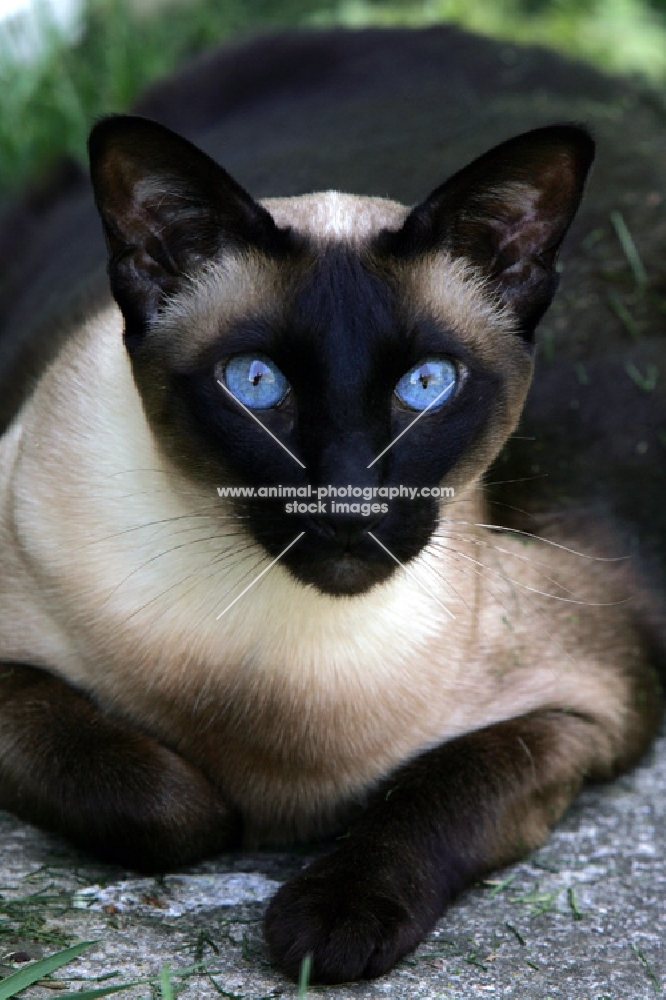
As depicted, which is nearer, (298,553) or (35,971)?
(35,971)

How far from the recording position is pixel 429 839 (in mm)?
2432

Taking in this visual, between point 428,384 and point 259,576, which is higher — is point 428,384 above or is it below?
above

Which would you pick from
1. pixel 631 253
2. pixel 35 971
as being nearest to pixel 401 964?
pixel 35 971

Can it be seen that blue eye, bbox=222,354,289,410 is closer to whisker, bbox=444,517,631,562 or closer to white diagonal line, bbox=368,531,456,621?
white diagonal line, bbox=368,531,456,621

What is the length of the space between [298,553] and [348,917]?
0.59 meters

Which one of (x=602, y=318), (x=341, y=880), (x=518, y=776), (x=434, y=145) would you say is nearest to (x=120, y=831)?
(x=341, y=880)

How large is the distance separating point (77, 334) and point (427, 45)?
201cm

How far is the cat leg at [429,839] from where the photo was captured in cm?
212

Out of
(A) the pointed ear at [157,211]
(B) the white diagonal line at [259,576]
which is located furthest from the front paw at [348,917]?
(A) the pointed ear at [157,211]

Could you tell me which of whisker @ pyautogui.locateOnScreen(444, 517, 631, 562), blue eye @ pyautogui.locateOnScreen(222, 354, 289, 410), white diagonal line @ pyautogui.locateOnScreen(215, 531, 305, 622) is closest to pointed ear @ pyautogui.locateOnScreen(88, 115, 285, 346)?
blue eye @ pyautogui.locateOnScreen(222, 354, 289, 410)

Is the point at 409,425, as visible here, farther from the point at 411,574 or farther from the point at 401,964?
the point at 401,964

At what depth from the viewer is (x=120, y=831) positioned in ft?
7.78

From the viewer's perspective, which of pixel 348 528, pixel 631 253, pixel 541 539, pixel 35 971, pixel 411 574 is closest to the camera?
pixel 35 971

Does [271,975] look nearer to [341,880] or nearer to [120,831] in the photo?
[341,880]
